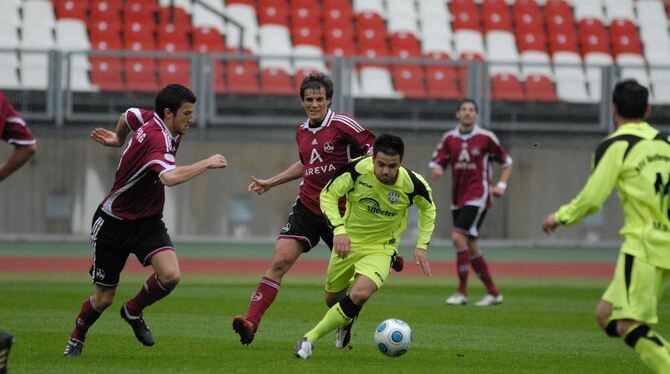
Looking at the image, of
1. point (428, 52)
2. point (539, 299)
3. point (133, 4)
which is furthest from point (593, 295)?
point (133, 4)

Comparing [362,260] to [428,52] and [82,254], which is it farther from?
[428,52]

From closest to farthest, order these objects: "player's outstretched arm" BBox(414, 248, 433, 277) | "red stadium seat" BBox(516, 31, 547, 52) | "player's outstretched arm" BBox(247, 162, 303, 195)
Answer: "player's outstretched arm" BBox(414, 248, 433, 277) < "player's outstretched arm" BBox(247, 162, 303, 195) < "red stadium seat" BBox(516, 31, 547, 52)

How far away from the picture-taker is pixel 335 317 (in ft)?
30.2

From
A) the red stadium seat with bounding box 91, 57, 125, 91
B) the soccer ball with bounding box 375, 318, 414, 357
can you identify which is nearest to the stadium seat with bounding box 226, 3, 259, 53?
the red stadium seat with bounding box 91, 57, 125, 91

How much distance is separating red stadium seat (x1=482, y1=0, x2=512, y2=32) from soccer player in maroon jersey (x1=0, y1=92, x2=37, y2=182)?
2030cm

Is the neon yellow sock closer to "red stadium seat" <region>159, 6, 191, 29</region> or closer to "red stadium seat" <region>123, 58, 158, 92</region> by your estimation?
"red stadium seat" <region>123, 58, 158, 92</region>

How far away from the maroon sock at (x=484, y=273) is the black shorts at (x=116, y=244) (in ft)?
20.6

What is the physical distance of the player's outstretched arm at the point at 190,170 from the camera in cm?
830

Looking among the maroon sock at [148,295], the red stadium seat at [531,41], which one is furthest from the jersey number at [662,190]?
the red stadium seat at [531,41]

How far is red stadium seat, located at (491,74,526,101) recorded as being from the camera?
23469mm

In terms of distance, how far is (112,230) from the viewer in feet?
30.3

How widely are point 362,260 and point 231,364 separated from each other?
1.44 meters

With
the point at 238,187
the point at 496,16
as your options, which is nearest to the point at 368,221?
the point at 238,187

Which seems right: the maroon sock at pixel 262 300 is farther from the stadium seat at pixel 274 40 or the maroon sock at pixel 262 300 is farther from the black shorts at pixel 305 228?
the stadium seat at pixel 274 40
